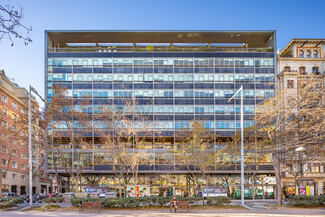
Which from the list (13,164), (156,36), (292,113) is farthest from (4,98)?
(292,113)

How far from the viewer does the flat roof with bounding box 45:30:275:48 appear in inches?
2547

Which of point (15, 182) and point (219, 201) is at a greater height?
point (219, 201)

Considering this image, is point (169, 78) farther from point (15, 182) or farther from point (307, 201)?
point (307, 201)

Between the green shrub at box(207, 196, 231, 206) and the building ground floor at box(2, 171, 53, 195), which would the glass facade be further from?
the green shrub at box(207, 196, 231, 206)

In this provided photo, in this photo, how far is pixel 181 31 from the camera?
64.0 m

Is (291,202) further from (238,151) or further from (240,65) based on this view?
(240,65)

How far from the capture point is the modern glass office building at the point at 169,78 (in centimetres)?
6200

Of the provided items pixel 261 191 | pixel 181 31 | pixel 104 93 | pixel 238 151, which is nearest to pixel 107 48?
pixel 104 93

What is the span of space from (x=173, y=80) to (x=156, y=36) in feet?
32.8

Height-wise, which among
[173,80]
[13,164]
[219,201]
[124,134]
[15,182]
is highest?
[173,80]

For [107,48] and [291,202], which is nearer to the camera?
[291,202]

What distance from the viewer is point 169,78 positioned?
6356 cm

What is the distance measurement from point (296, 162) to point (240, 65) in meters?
20.8

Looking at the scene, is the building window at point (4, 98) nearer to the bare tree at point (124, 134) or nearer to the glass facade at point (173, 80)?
the glass facade at point (173, 80)
